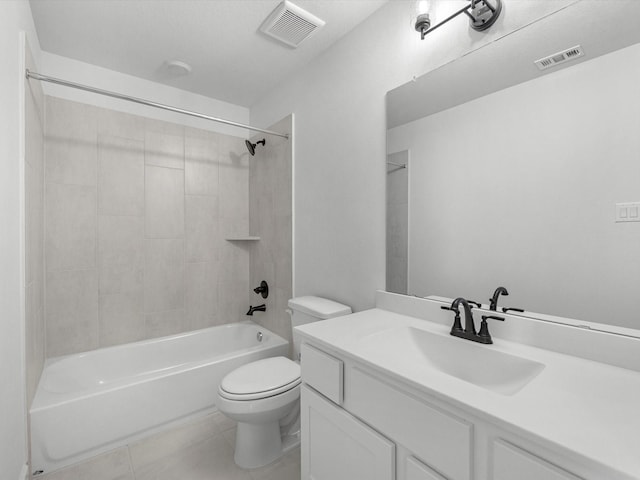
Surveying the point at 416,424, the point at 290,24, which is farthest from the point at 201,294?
the point at 416,424

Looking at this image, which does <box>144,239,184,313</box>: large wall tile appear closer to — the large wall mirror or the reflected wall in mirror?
the reflected wall in mirror

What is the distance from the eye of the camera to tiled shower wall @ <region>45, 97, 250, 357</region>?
205 centimetres

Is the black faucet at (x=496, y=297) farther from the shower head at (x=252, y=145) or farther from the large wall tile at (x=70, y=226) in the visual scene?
the large wall tile at (x=70, y=226)

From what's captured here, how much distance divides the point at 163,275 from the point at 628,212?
8.82ft

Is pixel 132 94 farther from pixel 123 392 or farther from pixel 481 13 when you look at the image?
pixel 481 13

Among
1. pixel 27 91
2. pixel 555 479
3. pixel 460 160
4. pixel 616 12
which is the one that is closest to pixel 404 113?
pixel 460 160

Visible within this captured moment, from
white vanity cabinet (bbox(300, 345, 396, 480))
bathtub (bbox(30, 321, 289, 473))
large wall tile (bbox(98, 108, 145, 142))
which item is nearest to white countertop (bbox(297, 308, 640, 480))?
white vanity cabinet (bbox(300, 345, 396, 480))

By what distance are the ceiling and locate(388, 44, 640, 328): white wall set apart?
967 millimetres

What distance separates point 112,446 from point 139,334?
794 mm

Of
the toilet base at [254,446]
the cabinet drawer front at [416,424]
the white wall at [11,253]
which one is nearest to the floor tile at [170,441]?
the toilet base at [254,446]

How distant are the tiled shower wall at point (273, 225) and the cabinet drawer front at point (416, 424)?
1.37 metres

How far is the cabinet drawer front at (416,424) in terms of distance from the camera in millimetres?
712

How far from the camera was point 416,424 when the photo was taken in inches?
31.9

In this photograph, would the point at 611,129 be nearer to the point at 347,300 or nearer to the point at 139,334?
the point at 347,300
